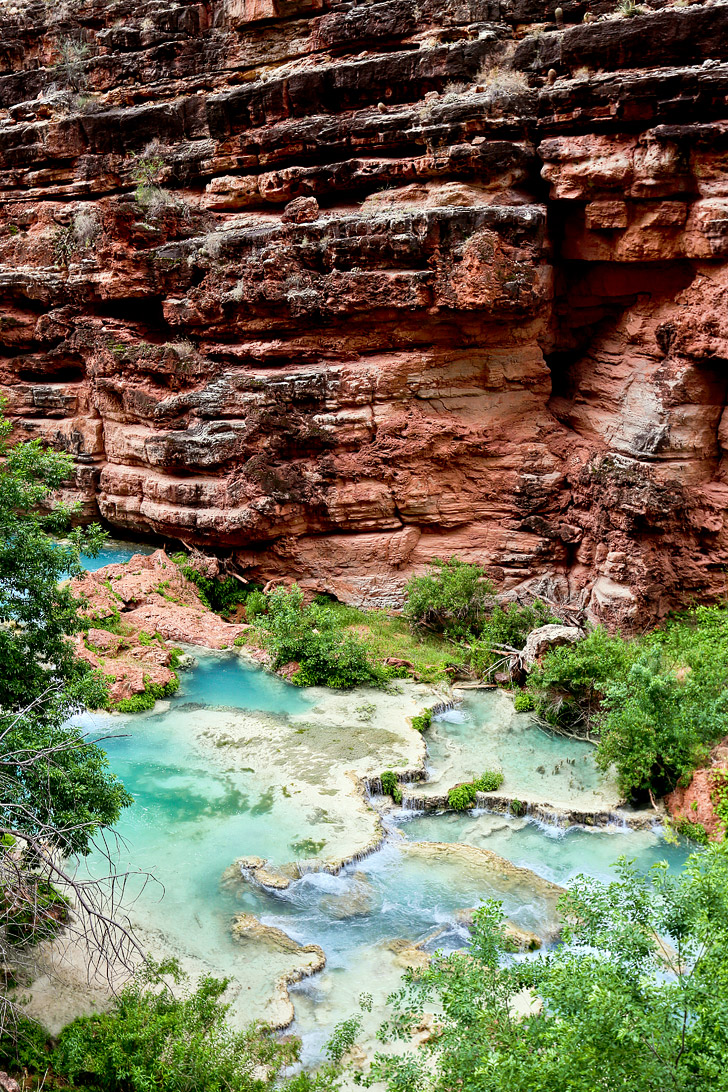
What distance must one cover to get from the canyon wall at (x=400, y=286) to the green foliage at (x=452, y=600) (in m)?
1.02

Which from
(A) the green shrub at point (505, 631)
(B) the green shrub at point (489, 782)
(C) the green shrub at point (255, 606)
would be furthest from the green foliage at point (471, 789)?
(C) the green shrub at point (255, 606)

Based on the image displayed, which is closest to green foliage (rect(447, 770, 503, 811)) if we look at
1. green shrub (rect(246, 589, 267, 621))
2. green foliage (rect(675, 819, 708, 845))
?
green foliage (rect(675, 819, 708, 845))

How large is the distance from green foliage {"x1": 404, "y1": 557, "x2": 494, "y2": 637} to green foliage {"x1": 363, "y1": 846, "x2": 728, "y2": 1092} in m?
10.5

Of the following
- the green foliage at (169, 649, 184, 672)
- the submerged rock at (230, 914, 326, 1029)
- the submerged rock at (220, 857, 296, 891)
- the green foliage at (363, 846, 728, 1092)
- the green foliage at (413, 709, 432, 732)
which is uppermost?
the green foliage at (363, 846, 728, 1092)

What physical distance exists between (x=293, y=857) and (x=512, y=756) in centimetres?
469

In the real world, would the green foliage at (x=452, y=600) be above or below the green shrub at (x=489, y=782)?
above

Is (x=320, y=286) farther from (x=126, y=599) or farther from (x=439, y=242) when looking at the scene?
(x=126, y=599)

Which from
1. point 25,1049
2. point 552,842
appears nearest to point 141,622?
point 552,842

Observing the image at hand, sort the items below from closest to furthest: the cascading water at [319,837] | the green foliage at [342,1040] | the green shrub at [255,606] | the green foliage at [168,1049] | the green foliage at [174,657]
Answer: the green foliage at [168,1049]
the green foliage at [342,1040]
the cascading water at [319,837]
the green foliage at [174,657]
the green shrub at [255,606]

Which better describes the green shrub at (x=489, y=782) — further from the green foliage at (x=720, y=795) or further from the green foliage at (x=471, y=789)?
the green foliage at (x=720, y=795)

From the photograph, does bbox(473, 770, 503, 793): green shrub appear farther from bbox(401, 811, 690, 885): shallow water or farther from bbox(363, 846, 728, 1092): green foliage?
bbox(363, 846, 728, 1092): green foliage

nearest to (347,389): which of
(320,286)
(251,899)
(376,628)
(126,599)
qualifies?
(320,286)

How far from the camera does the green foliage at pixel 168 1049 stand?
362 inches

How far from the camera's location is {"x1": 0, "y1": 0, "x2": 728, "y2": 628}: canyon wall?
1769 cm
